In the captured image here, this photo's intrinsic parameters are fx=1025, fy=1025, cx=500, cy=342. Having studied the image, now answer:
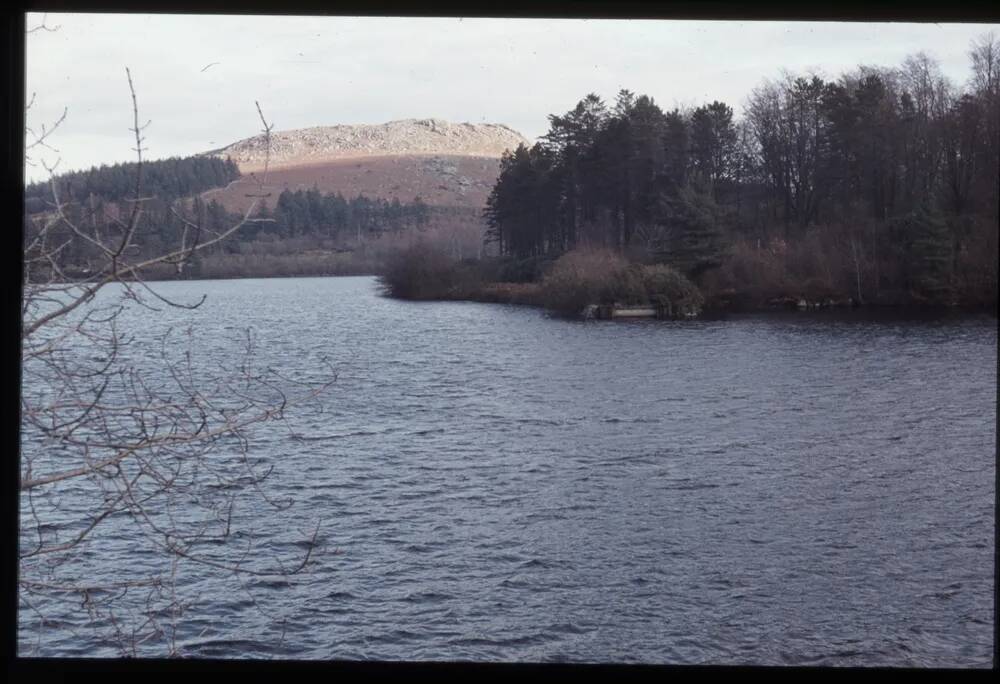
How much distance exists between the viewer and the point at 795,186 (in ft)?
123

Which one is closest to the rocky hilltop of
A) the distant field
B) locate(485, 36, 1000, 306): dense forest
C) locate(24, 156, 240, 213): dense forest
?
the distant field

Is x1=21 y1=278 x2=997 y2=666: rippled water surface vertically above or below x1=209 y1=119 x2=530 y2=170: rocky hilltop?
below

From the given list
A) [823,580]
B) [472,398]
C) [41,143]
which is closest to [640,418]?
[472,398]

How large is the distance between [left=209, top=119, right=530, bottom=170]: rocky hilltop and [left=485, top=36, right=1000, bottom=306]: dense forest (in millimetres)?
6061

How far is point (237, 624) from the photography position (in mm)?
9445

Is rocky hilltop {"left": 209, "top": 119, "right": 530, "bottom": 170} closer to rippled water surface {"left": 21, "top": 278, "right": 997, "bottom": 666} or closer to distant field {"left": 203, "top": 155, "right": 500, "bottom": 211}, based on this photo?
distant field {"left": 203, "top": 155, "right": 500, "bottom": 211}

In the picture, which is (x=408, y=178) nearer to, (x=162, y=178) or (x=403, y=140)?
(x=403, y=140)

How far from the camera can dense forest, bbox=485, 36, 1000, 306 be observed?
99.0ft

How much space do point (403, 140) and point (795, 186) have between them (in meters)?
19.7

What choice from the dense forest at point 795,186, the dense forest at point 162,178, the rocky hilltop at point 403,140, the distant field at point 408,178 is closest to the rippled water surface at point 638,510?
the dense forest at point 162,178

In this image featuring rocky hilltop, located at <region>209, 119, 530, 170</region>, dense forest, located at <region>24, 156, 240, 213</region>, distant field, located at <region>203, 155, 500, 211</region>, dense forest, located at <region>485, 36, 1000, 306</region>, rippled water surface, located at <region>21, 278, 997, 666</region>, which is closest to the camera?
dense forest, located at <region>24, 156, 240, 213</region>

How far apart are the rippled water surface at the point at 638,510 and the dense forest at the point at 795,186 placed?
6.70m

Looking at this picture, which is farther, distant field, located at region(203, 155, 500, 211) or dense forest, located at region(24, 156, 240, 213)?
distant field, located at region(203, 155, 500, 211)

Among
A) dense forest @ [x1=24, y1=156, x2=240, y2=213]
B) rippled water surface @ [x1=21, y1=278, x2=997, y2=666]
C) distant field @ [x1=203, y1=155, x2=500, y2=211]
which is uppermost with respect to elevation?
distant field @ [x1=203, y1=155, x2=500, y2=211]
